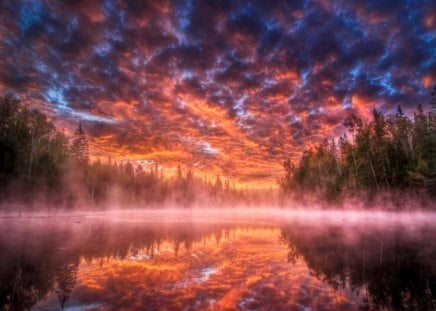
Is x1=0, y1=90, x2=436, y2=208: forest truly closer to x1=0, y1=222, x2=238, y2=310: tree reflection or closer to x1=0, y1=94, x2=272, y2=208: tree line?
x1=0, y1=94, x2=272, y2=208: tree line

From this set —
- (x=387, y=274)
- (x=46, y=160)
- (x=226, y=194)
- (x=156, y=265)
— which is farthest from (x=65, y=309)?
(x=226, y=194)

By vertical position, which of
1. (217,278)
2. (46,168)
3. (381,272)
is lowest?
(217,278)

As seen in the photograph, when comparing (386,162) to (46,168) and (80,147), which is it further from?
(80,147)

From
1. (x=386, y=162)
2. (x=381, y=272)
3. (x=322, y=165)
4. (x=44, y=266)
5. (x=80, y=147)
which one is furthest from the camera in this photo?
(x=322, y=165)

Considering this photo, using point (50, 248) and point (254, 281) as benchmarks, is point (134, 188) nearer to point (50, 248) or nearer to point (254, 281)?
point (50, 248)

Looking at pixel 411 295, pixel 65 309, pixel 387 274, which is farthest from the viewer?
pixel 387 274

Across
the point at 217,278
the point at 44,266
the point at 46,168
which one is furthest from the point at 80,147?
the point at 217,278

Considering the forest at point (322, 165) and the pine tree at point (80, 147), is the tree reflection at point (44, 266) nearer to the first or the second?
the forest at point (322, 165)

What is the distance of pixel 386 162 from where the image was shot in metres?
51.2

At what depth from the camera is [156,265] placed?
10.4 meters

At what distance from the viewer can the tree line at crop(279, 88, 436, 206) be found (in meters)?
42.7

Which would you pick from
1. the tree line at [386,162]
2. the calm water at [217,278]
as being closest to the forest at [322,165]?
the tree line at [386,162]

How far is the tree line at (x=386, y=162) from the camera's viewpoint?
4266 cm

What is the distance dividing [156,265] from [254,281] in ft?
14.1
